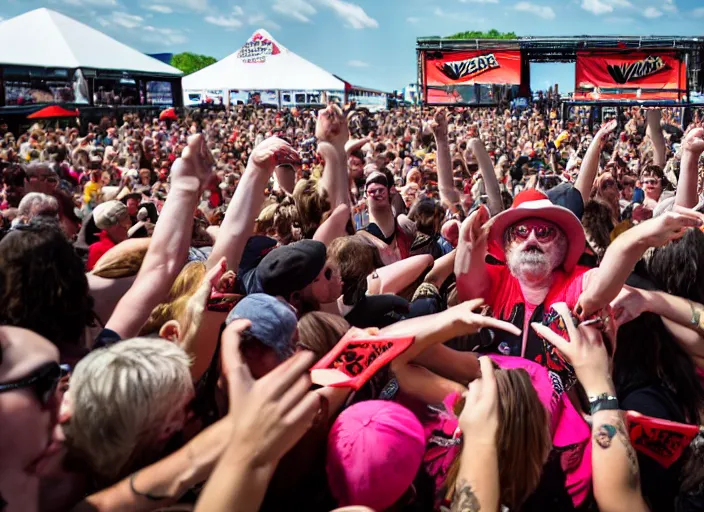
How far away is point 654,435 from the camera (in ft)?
5.96

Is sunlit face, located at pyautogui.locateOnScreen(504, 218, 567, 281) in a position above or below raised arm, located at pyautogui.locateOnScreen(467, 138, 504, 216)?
below

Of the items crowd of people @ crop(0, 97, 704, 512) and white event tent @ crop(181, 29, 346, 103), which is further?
white event tent @ crop(181, 29, 346, 103)

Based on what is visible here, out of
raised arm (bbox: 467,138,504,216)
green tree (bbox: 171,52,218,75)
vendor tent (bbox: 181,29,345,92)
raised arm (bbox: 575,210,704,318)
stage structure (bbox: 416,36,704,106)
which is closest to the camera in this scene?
raised arm (bbox: 575,210,704,318)

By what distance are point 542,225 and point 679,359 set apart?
0.82m

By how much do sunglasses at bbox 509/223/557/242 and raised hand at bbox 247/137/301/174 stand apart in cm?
98

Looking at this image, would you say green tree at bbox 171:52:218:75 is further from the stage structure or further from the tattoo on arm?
the tattoo on arm

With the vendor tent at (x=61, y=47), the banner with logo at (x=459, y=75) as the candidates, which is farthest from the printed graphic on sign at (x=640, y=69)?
the vendor tent at (x=61, y=47)

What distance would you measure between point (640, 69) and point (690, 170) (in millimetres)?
15934

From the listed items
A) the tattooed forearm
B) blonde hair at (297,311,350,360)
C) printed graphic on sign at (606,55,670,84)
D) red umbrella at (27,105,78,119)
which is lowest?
the tattooed forearm

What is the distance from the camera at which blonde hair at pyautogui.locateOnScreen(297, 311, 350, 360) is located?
1864mm

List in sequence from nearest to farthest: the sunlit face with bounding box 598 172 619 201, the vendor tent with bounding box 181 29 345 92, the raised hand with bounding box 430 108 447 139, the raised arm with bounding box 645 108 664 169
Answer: the raised hand with bounding box 430 108 447 139, the sunlit face with bounding box 598 172 619 201, the raised arm with bounding box 645 108 664 169, the vendor tent with bounding box 181 29 345 92

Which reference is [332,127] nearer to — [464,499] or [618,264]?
[618,264]

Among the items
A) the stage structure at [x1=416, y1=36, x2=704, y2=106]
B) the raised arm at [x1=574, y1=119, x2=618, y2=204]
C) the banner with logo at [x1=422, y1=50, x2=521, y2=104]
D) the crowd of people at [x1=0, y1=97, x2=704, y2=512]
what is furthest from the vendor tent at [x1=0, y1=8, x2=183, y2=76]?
the crowd of people at [x1=0, y1=97, x2=704, y2=512]

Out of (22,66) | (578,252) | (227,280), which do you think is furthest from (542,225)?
(22,66)
